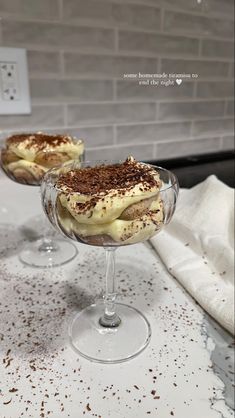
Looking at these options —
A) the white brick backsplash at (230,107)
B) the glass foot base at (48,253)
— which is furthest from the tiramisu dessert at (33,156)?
the white brick backsplash at (230,107)

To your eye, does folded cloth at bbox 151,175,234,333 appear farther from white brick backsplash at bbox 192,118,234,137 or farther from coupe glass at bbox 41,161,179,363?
white brick backsplash at bbox 192,118,234,137

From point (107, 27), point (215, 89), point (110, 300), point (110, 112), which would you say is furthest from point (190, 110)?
point (110, 300)

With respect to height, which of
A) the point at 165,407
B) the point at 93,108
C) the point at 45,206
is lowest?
the point at 165,407

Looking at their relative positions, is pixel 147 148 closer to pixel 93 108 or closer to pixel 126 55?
pixel 93 108

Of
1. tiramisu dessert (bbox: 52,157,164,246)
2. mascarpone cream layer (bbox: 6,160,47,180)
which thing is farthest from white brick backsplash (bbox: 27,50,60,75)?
tiramisu dessert (bbox: 52,157,164,246)

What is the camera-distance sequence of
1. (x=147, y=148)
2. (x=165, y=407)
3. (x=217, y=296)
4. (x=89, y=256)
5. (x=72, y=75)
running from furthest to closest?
(x=147, y=148)
(x=72, y=75)
(x=89, y=256)
(x=217, y=296)
(x=165, y=407)

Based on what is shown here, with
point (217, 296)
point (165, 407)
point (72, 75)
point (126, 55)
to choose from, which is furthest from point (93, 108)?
point (165, 407)
